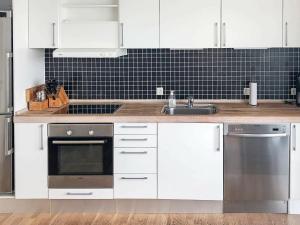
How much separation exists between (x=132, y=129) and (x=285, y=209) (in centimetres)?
146

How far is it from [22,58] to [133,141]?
1168 millimetres

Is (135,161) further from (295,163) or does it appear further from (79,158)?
(295,163)

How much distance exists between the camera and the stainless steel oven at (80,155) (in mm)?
5055

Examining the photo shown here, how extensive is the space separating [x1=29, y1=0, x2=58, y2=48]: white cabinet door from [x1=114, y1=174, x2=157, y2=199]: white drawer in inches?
52.1

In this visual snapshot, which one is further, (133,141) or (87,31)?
(87,31)

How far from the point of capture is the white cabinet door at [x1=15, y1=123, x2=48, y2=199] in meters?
5.07

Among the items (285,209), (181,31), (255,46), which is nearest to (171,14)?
(181,31)

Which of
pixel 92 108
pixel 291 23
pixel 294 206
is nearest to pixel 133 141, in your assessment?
pixel 92 108

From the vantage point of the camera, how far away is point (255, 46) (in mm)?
5371

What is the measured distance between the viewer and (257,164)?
5062 mm

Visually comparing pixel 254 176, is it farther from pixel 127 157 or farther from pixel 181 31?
pixel 181 31

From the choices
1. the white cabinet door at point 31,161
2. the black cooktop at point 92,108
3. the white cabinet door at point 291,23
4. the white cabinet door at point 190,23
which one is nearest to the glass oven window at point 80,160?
the white cabinet door at point 31,161

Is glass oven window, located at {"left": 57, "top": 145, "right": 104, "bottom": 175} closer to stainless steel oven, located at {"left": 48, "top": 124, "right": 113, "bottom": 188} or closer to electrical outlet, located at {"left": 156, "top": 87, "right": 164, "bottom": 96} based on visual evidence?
stainless steel oven, located at {"left": 48, "top": 124, "right": 113, "bottom": 188}

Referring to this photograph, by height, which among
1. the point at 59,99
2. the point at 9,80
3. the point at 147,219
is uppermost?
the point at 9,80
